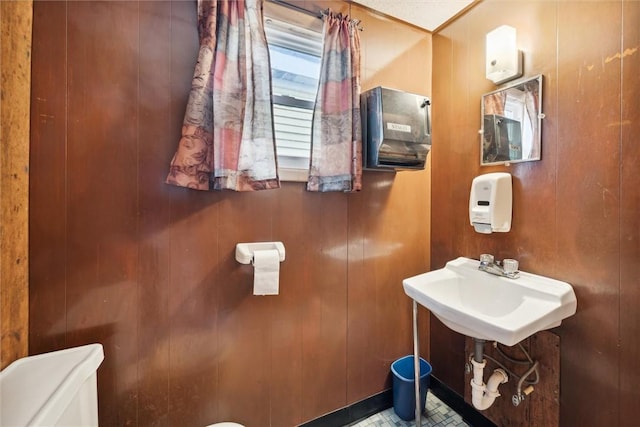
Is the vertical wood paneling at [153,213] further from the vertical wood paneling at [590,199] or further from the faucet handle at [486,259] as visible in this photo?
the vertical wood paneling at [590,199]

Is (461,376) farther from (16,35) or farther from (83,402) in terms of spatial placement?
(16,35)

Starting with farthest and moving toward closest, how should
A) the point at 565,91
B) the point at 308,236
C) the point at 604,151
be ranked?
the point at 308,236 → the point at 565,91 → the point at 604,151

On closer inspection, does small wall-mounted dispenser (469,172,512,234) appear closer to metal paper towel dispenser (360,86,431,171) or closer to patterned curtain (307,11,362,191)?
metal paper towel dispenser (360,86,431,171)

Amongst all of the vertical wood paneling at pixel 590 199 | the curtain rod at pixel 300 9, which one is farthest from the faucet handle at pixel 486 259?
the curtain rod at pixel 300 9

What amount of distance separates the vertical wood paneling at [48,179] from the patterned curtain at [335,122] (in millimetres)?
981

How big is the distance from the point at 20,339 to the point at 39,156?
25.0 inches

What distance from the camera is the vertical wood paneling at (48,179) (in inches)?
37.2

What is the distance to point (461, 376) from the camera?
62.1 inches

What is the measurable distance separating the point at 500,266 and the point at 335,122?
1110mm

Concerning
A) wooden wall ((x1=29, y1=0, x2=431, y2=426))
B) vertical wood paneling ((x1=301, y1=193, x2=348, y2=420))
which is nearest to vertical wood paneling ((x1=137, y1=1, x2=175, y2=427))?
wooden wall ((x1=29, y1=0, x2=431, y2=426))

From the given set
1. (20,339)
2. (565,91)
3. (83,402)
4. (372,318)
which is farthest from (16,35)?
(565,91)

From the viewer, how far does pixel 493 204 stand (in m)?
1.27

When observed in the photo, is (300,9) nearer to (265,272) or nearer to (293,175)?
(293,175)

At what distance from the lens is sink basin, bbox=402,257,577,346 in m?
0.93
